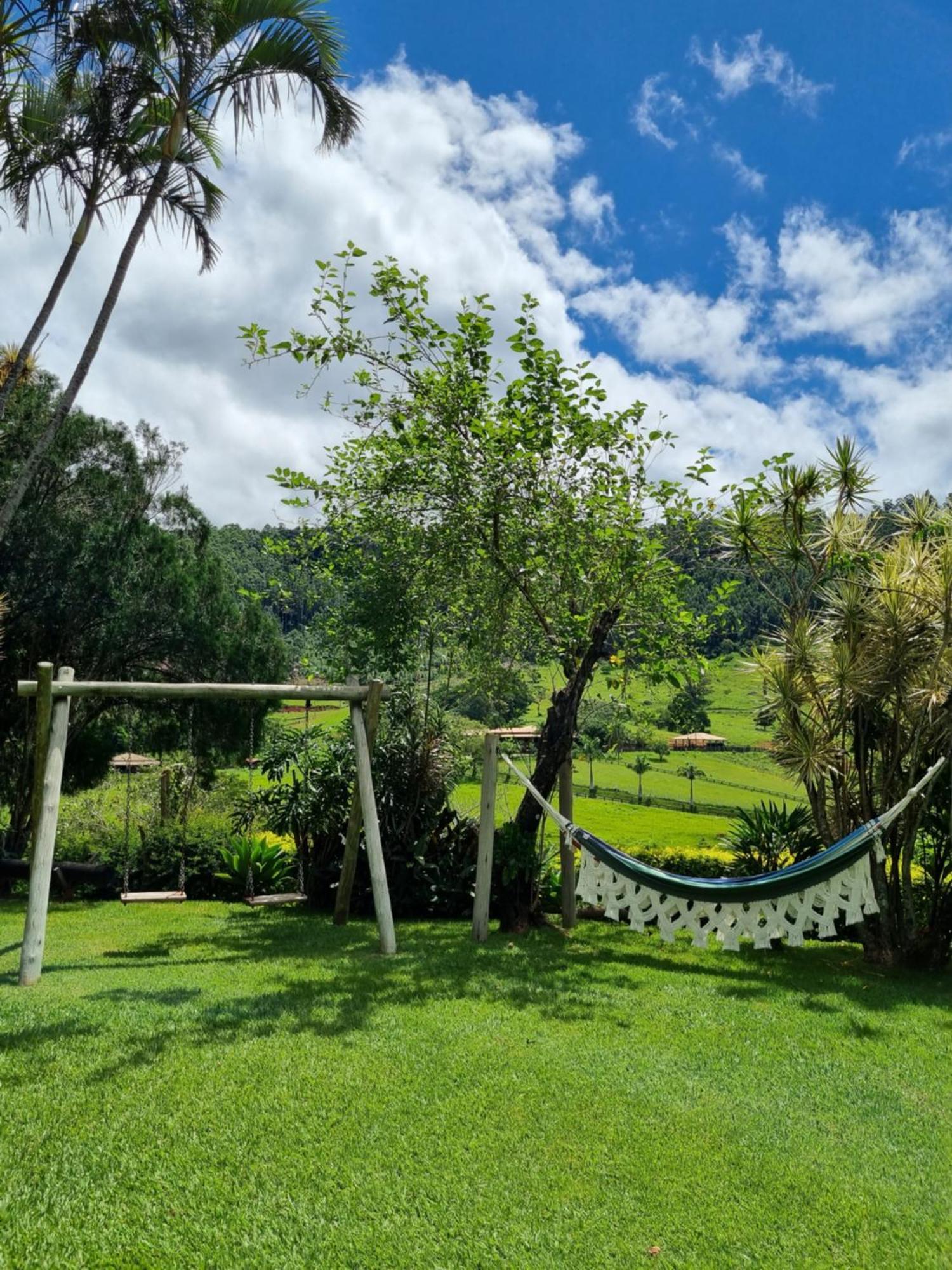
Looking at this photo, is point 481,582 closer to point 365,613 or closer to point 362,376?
point 365,613

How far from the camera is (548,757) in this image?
21.4 ft

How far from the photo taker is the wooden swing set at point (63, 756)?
4.59 metres

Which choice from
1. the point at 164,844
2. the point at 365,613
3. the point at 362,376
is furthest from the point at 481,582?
the point at 164,844

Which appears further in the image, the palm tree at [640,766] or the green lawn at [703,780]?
the green lawn at [703,780]

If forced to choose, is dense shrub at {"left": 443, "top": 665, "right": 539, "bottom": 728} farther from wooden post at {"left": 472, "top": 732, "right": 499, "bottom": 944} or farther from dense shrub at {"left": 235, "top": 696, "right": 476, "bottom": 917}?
wooden post at {"left": 472, "top": 732, "right": 499, "bottom": 944}

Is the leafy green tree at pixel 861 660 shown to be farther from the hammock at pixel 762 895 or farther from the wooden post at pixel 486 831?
the wooden post at pixel 486 831

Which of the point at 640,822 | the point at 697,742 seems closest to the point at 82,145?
the point at 640,822

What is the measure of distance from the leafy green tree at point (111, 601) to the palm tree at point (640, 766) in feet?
74.1

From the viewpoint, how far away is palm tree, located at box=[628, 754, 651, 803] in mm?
32144

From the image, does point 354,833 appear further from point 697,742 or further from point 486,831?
point 697,742

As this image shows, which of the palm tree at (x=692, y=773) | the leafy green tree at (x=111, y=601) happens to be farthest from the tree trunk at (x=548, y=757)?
the palm tree at (x=692, y=773)

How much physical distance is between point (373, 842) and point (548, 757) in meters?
1.74

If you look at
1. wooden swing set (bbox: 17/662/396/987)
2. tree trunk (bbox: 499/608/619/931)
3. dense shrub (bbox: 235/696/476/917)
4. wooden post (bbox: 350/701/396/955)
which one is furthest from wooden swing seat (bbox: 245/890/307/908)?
tree trunk (bbox: 499/608/619/931)

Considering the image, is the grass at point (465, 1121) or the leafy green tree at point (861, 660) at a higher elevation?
the leafy green tree at point (861, 660)
